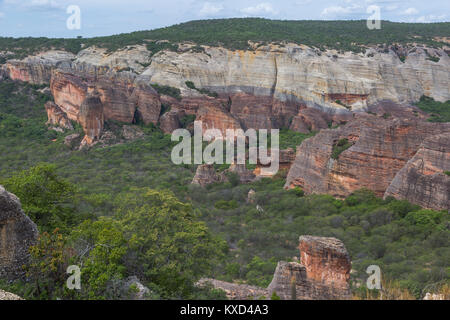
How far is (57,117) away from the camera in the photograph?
44875mm

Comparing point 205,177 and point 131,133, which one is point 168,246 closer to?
point 205,177

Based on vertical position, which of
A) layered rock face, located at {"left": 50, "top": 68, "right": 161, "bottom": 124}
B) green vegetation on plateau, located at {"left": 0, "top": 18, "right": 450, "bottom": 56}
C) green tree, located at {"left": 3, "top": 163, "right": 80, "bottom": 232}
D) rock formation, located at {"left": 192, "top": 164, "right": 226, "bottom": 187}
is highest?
green vegetation on plateau, located at {"left": 0, "top": 18, "right": 450, "bottom": 56}

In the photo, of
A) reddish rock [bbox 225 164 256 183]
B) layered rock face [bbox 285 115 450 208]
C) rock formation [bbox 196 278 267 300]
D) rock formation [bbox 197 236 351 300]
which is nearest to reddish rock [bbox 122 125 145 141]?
reddish rock [bbox 225 164 256 183]

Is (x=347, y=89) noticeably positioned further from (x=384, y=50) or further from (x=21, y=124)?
(x=21, y=124)

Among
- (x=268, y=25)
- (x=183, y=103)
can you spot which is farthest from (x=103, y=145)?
(x=268, y=25)

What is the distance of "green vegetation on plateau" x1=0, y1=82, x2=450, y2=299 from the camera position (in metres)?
11.1

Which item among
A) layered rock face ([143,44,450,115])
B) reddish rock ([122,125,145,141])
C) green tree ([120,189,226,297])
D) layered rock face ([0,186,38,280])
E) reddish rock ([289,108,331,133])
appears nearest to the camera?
layered rock face ([0,186,38,280])

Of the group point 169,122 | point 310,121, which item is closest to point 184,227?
point 169,122

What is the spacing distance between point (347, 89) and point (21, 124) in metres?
35.0

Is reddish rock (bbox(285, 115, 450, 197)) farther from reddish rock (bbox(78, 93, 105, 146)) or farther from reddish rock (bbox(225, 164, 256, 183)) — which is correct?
reddish rock (bbox(78, 93, 105, 146))

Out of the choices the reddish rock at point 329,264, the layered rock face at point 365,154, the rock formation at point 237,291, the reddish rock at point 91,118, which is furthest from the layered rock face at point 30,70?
the reddish rock at point 329,264

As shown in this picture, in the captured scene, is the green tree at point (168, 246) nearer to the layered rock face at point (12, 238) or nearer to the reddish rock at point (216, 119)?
the layered rock face at point (12, 238)

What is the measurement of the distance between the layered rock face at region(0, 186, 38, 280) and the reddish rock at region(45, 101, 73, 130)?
3595cm

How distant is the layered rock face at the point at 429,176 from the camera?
64.8ft
